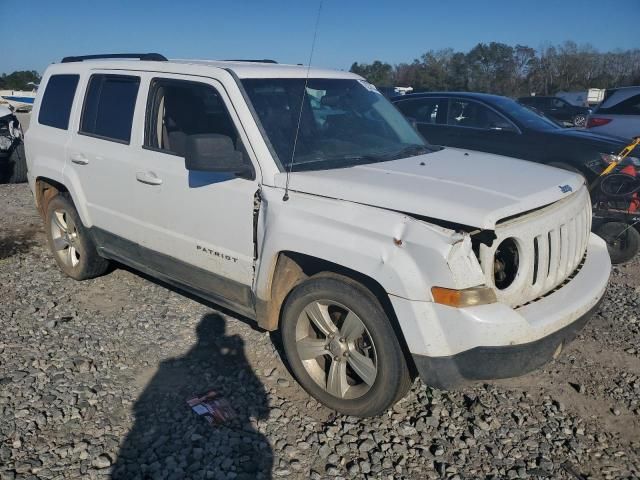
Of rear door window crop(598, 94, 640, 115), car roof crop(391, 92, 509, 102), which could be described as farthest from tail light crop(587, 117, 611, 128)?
car roof crop(391, 92, 509, 102)

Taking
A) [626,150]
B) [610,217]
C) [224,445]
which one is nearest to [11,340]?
[224,445]

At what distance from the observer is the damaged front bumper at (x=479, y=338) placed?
259 centimetres

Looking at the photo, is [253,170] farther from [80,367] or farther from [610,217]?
[610,217]

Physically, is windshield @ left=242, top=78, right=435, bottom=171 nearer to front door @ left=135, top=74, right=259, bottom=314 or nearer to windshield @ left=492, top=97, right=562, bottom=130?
front door @ left=135, top=74, right=259, bottom=314

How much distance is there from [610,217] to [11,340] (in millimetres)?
5442

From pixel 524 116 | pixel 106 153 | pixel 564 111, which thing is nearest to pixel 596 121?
pixel 524 116

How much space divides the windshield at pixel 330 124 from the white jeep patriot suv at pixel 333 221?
0.05 ft

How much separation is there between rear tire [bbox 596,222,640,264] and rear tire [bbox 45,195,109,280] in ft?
16.2

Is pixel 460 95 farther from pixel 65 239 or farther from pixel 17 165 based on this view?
pixel 17 165

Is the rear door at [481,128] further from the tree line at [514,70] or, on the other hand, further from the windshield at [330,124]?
Answer: the tree line at [514,70]

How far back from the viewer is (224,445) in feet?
9.73

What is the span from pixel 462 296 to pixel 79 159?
341 cm

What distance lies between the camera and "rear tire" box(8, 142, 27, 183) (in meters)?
9.70

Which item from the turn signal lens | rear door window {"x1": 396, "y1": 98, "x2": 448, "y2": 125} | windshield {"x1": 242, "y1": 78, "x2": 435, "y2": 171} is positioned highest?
windshield {"x1": 242, "y1": 78, "x2": 435, "y2": 171}
